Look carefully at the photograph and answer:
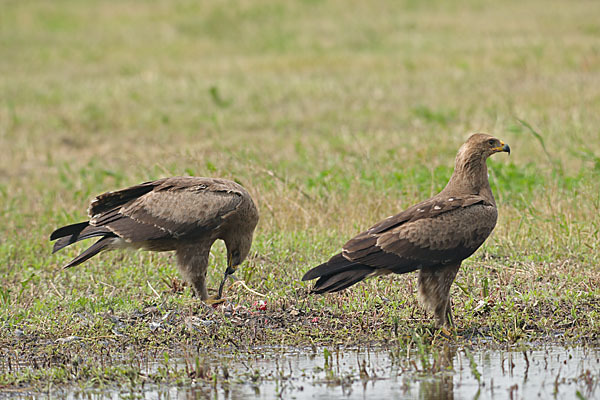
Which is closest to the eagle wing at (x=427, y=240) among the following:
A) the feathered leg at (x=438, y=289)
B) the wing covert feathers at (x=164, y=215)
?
the feathered leg at (x=438, y=289)

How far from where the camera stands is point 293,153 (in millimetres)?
12828

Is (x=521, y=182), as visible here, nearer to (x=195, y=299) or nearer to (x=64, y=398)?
(x=195, y=299)

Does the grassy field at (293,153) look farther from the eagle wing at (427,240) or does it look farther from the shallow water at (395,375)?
the eagle wing at (427,240)

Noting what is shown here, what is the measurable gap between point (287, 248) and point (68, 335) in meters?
2.50

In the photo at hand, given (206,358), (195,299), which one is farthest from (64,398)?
(195,299)

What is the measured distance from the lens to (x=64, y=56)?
2334cm

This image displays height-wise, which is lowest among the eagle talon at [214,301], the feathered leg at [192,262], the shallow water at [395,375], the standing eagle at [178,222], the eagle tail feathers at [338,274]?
the shallow water at [395,375]

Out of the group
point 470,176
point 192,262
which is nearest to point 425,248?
point 470,176

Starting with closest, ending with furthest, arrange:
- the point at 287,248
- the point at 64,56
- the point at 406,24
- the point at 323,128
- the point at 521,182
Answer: the point at 287,248
the point at 521,182
the point at 323,128
the point at 64,56
the point at 406,24

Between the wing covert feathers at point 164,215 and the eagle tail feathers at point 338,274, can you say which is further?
the wing covert feathers at point 164,215

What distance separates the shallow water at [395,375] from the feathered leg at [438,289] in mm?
309

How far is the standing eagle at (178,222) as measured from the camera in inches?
276

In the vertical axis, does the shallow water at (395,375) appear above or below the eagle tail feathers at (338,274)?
below

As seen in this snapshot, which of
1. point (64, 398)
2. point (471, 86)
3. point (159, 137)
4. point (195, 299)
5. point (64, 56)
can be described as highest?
point (64, 56)
